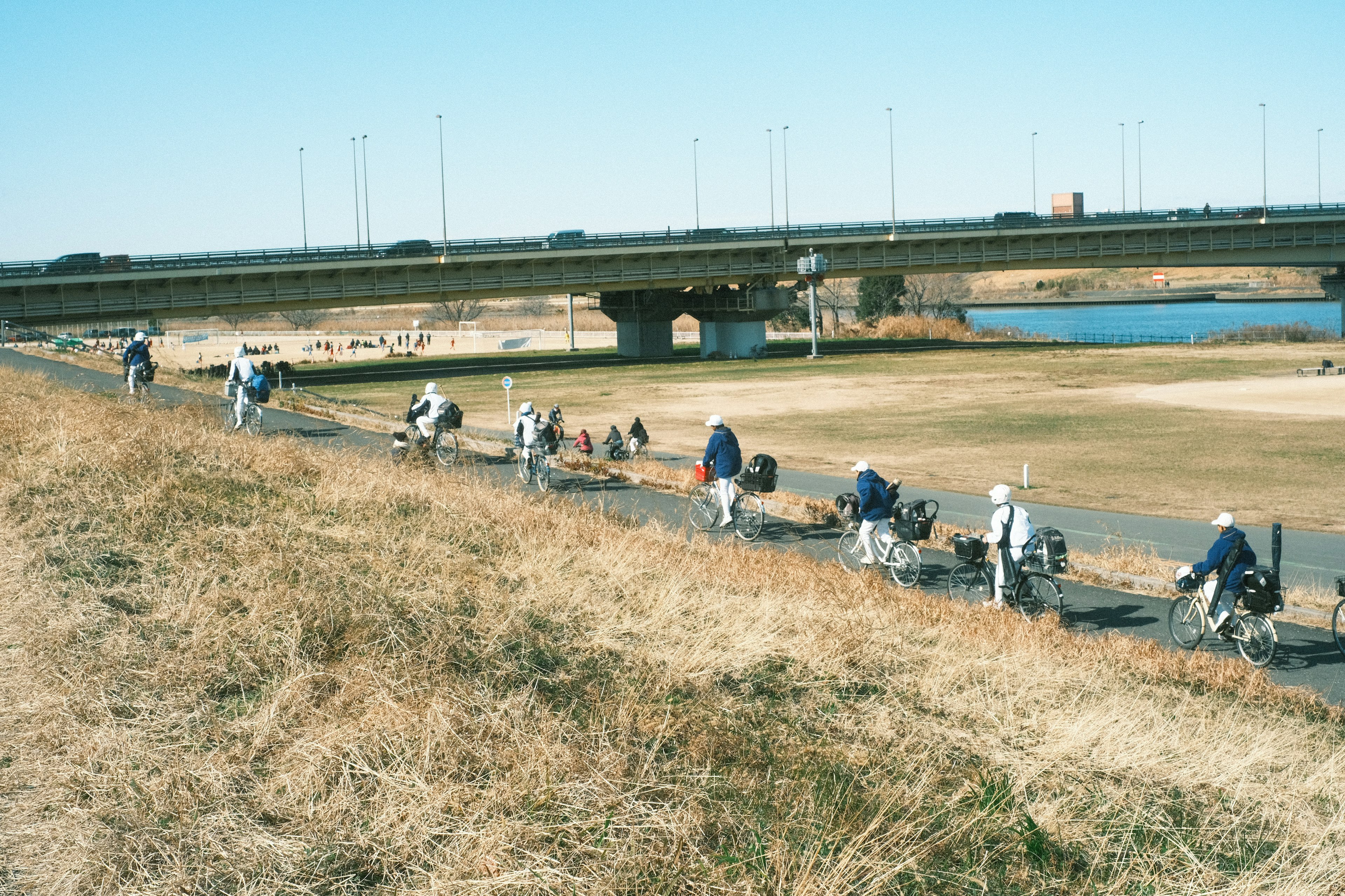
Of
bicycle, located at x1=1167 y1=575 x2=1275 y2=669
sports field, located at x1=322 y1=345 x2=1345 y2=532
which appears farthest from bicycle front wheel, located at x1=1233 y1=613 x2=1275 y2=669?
sports field, located at x1=322 y1=345 x2=1345 y2=532

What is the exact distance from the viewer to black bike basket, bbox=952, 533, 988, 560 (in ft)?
46.8

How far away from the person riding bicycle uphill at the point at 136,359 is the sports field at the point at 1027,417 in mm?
13666

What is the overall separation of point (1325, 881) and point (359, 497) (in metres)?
10.8

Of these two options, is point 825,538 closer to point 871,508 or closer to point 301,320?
point 871,508

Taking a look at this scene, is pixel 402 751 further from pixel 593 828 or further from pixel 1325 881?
pixel 1325 881

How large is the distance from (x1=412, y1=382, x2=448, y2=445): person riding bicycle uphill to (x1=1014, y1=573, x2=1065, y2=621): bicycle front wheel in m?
12.2

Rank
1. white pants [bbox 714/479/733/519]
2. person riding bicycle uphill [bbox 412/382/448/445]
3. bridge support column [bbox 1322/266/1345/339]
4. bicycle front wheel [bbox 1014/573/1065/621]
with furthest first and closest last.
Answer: bridge support column [bbox 1322/266/1345/339], person riding bicycle uphill [bbox 412/382/448/445], white pants [bbox 714/479/733/519], bicycle front wheel [bbox 1014/573/1065/621]

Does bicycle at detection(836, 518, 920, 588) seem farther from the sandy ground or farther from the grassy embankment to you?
the sandy ground

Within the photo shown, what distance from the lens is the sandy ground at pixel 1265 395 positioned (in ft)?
132

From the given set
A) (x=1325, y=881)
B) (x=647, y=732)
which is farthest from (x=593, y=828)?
(x=1325, y=881)

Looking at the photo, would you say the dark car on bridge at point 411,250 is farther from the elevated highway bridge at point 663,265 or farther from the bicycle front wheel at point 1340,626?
the bicycle front wheel at point 1340,626

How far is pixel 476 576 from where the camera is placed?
10922 mm

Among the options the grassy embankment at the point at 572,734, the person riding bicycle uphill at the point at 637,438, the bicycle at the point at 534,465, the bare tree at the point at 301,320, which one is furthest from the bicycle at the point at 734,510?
the bare tree at the point at 301,320

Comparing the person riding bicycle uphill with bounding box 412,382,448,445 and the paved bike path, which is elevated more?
the person riding bicycle uphill with bounding box 412,382,448,445
